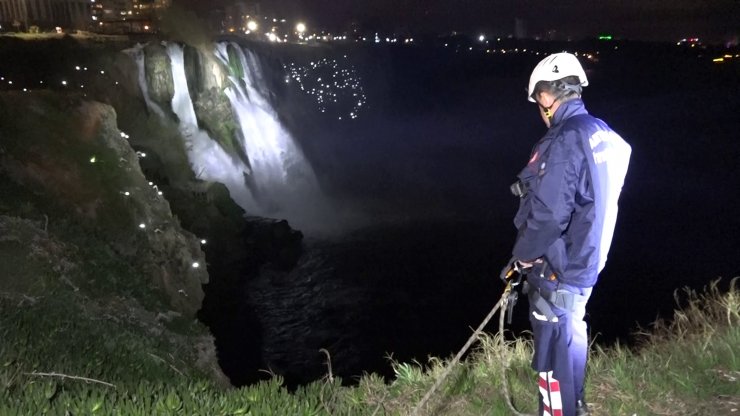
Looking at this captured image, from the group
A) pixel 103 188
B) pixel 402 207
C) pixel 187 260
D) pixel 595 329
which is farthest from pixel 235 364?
pixel 402 207

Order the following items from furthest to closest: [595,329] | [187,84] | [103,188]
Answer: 1. [187,84]
2. [595,329]
3. [103,188]

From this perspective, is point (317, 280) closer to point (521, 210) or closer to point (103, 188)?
point (103, 188)

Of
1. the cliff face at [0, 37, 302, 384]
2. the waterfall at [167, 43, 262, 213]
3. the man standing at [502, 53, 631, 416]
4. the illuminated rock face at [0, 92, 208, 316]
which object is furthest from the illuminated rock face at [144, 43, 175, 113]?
the man standing at [502, 53, 631, 416]

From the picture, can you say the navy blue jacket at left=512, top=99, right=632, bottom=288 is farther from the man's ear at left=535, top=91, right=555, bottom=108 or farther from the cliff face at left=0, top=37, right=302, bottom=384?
the cliff face at left=0, top=37, right=302, bottom=384

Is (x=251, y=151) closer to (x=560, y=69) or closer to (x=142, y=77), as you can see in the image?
(x=142, y=77)

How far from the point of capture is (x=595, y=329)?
1870 centimetres

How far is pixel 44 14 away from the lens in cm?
4856

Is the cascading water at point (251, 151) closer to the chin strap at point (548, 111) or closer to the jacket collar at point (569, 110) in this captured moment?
the chin strap at point (548, 111)

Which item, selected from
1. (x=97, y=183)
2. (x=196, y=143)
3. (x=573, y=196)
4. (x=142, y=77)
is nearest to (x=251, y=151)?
(x=196, y=143)

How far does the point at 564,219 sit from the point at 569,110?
0.72m

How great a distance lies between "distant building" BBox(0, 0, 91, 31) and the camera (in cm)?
4111

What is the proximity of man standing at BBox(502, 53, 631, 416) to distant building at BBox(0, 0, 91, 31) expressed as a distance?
4225cm

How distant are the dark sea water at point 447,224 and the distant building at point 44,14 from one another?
21.2 meters

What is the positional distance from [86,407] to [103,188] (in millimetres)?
Result: 13070
